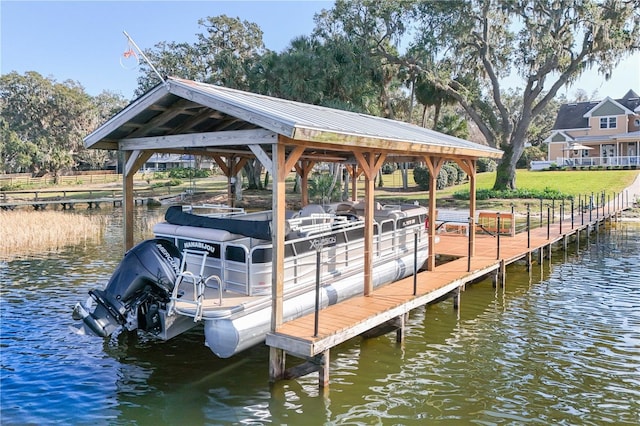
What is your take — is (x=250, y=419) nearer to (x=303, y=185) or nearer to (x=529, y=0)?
(x=303, y=185)

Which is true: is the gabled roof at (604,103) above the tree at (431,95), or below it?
A: above

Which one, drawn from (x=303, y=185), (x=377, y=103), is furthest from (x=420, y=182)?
(x=303, y=185)

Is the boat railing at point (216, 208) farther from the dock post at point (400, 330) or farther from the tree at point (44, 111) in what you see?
the tree at point (44, 111)

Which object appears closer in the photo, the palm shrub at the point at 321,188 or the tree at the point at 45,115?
the palm shrub at the point at 321,188

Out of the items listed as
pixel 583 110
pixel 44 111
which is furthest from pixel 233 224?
pixel 44 111

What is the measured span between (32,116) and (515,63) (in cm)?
5161

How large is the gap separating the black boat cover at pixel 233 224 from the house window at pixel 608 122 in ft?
167

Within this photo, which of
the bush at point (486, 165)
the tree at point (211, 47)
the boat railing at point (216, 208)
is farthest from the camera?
the bush at point (486, 165)

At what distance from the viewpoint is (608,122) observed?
50312 millimetres

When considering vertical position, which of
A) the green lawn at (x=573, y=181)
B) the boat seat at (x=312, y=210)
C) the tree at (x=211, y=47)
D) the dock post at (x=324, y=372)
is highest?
the tree at (x=211, y=47)

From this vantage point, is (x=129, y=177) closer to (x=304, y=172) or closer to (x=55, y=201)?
(x=304, y=172)

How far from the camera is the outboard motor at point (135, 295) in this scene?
671cm

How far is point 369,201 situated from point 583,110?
52.6 m

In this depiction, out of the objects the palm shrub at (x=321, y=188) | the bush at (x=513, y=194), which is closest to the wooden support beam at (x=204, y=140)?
the palm shrub at (x=321, y=188)
